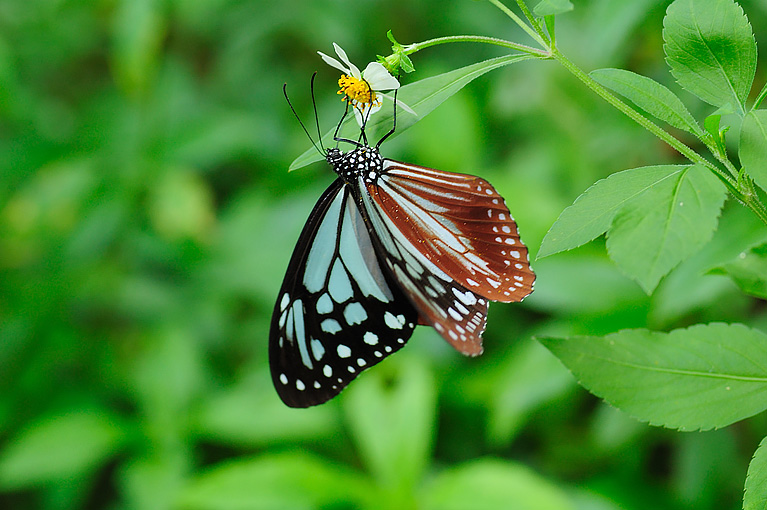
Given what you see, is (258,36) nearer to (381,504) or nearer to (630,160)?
(630,160)

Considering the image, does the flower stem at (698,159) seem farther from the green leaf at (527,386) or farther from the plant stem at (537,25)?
the green leaf at (527,386)

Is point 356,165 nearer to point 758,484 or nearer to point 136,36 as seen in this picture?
point 758,484

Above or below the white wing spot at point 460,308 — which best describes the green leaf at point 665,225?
below

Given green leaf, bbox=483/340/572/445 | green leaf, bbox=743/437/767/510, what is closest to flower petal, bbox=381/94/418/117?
green leaf, bbox=743/437/767/510

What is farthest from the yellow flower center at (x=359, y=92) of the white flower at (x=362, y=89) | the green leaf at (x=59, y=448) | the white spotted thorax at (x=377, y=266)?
the green leaf at (x=59, y=448)

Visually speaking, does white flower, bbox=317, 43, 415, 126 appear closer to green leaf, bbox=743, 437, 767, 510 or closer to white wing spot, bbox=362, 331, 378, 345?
white wing spot, bbox=362, 331, 378, 345

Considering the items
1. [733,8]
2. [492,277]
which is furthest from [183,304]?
[733,8]
